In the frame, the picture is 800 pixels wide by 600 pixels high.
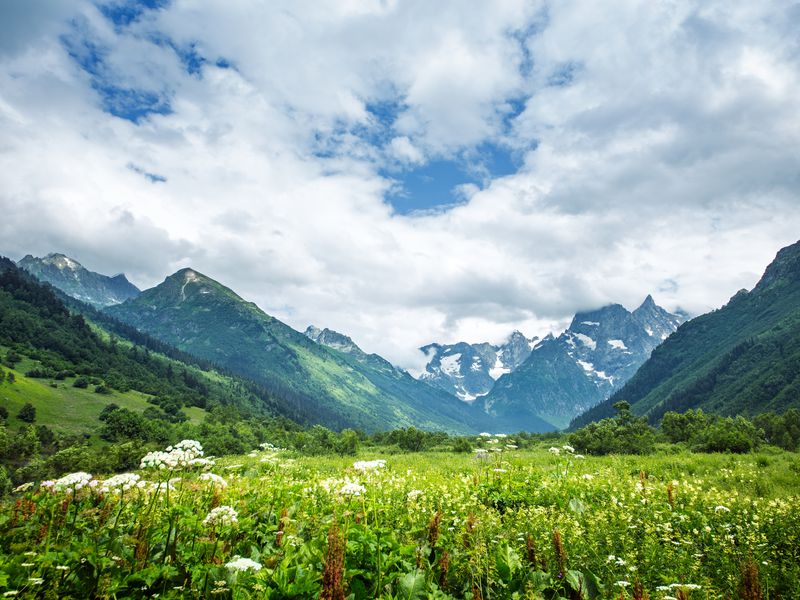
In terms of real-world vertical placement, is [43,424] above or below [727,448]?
below

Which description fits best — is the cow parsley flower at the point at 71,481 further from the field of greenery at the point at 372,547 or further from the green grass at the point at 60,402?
the green grass at the point at 60,402

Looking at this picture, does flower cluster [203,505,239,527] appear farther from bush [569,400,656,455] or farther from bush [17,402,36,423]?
bush [17,402,36,423]

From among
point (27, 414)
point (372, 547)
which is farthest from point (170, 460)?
point (27, 414)

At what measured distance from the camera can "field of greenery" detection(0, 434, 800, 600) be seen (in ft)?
18.8

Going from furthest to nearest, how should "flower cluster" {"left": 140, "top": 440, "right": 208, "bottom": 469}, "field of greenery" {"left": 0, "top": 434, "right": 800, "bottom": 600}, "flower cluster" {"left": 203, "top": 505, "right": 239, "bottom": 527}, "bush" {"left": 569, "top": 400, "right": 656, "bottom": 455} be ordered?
"bush" {"left": 569, "top": 400, "right": 656, "bottom": 455} → "flower cluster" {"left": 140, "top": 440, "right": 208, "bottom": 469} → "flower cluster" {"left": 203, "top": 505, "right": 239, "bottom": 527} → "field of greenery" {"left": 0, "top": 434, "right": 800, "bottom": 600}

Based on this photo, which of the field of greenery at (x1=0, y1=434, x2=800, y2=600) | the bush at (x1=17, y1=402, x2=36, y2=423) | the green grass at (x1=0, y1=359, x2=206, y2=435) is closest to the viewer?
the field of greenery at (x1=0, y1=434, x2=800, y2=600)

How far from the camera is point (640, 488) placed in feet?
39.9

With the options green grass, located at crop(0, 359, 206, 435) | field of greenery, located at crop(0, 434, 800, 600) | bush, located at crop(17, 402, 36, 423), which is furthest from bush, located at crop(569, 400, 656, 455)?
bush, located at crop(17, 402, 36, 423)

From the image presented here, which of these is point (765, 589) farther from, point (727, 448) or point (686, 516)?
point (727, 448)

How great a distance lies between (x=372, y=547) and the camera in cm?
675

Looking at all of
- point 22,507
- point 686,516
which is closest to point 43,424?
point 22,507

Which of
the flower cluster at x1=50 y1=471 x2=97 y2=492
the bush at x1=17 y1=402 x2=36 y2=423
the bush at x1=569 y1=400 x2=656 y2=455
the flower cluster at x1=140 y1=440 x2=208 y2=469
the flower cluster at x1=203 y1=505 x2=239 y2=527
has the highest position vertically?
the bush at x1=569 y1=400 x2=656 y2=455

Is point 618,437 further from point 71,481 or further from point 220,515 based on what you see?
point 71,481

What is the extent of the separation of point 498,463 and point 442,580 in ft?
40.7
